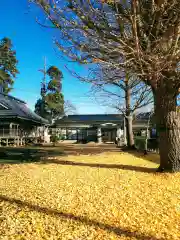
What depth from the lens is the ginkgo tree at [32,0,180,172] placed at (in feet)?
22.4

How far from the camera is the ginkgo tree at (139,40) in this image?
6832mm

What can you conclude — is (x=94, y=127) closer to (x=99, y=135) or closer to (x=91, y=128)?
(x=91, y=128)

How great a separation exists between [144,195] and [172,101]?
347 centimetres

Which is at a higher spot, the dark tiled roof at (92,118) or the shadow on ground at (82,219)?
the dark tiled roof at (92,118)

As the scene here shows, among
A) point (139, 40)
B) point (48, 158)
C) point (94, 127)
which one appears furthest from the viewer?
point (94, 127)

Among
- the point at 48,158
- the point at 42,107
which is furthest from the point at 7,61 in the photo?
the point at 48,158

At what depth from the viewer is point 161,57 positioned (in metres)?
6.77

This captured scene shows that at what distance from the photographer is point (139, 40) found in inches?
286

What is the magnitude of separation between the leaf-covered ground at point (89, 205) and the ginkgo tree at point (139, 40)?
2.05m

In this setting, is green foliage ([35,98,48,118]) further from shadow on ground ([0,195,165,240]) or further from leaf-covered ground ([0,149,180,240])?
shadow on ground ([0,195,165,240])

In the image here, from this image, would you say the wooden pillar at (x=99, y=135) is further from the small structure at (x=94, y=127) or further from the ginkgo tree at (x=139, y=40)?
the ginkgo tree at (x=139, y=40)

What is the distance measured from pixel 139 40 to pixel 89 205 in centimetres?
487

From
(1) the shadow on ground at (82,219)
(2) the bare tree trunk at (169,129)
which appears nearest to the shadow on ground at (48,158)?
(2) the bare tree trunk at (169,129)

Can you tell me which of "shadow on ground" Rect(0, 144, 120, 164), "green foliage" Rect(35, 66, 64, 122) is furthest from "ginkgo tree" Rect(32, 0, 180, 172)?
"green foliage" Rect(35, 66, 64, 122)
